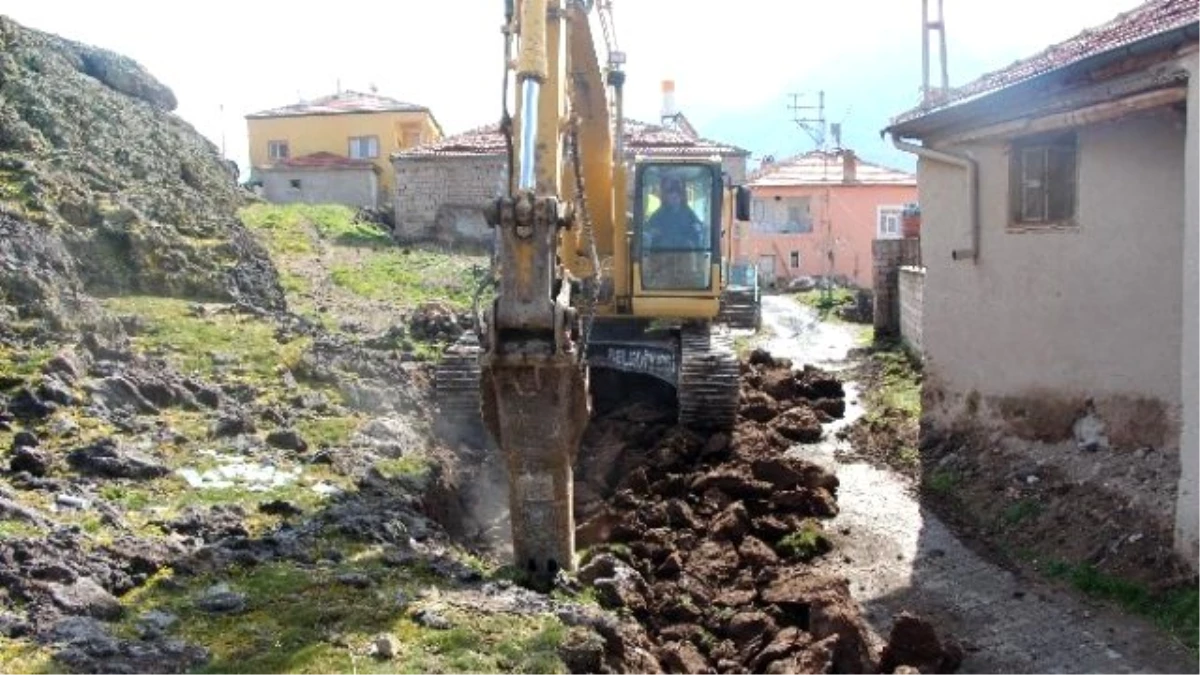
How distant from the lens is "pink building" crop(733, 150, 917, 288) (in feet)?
139

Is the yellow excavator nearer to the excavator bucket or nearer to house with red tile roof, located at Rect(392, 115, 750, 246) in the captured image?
the excavator bucket

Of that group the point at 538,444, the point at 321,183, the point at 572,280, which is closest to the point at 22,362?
the point at 572,280

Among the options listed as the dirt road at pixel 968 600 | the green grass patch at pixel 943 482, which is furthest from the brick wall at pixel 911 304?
the dirt road at pixel 968 600

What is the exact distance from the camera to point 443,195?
34.4m

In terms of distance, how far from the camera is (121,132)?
19.1 meters

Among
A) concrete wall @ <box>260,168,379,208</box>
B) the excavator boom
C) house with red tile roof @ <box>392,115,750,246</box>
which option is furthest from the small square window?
concrete wall @ <box>260,168,379,208</box>

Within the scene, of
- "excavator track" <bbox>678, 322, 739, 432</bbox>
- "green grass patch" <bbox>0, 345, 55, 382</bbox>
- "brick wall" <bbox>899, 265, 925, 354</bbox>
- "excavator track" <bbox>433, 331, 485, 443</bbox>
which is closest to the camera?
"green grass patch" <bbox>0, 345, 55, 382</bbox>

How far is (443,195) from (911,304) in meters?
18.0

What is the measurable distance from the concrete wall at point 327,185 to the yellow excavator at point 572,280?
31602 mm

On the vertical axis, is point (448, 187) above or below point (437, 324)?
above

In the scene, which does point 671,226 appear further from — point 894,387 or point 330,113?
point 330,113

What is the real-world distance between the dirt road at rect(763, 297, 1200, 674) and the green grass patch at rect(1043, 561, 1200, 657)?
11cm

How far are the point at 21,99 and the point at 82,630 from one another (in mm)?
13132

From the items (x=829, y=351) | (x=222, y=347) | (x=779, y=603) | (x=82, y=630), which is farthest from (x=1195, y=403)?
(x=829, y=351)
